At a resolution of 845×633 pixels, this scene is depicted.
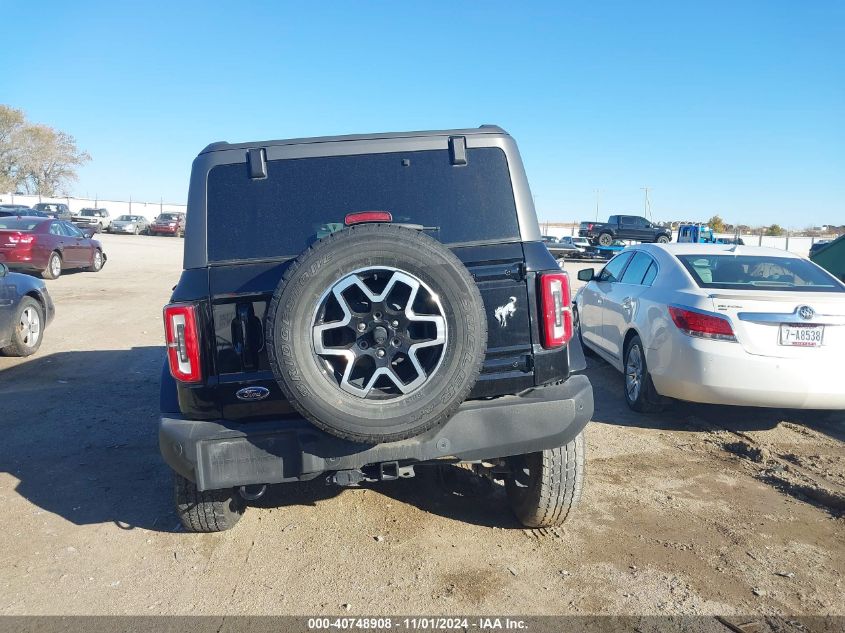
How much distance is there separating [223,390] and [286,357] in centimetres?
52

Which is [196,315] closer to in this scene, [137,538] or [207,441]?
[207,441]

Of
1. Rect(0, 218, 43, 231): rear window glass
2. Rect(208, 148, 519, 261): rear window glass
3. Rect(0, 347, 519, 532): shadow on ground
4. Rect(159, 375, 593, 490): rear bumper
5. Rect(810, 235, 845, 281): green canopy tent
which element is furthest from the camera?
Rect(0, 218, 43, 231): rear window glass

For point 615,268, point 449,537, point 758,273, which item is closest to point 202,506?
point 449,537

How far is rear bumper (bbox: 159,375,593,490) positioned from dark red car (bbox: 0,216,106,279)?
15.0 metres

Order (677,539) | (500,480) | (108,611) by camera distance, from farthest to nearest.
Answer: (500,480), (677,539), (108,611)

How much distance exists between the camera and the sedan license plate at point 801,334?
486 cm

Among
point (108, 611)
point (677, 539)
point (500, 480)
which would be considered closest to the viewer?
point (108, 611)

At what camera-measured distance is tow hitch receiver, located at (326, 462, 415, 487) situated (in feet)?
10.2

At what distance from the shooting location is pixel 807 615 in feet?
9.43

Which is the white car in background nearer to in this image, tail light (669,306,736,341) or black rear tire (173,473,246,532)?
tail light (669,306,736,341)

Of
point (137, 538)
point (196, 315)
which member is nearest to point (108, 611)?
point (137, 538)

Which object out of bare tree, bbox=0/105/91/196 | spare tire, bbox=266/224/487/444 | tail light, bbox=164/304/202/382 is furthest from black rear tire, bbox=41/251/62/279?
bare tree, bbox=0/105/91/196

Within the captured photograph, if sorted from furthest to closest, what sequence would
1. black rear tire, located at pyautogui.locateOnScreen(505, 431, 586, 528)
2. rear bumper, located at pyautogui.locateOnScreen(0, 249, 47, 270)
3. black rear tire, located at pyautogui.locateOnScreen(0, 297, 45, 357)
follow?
1. rear bumper, located at pyautogui.locateOnScreen(0, 249, 47, 270)
2. black rear tire, located at pyautogui.locateOnScreen(0, 297, 45, 357)
3. black rear tire, located at pyautogui.locateOnScreen(505, 431, 586, 528)

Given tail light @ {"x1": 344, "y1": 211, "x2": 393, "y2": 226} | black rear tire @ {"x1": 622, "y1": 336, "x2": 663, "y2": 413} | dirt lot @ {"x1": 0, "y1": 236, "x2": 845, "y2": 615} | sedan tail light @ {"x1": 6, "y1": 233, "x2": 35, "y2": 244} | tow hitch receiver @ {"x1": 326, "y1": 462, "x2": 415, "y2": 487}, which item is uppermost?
sedan tail light @ {"x1": 6, "y1": 233, "x2": 35, "y2": 244}
